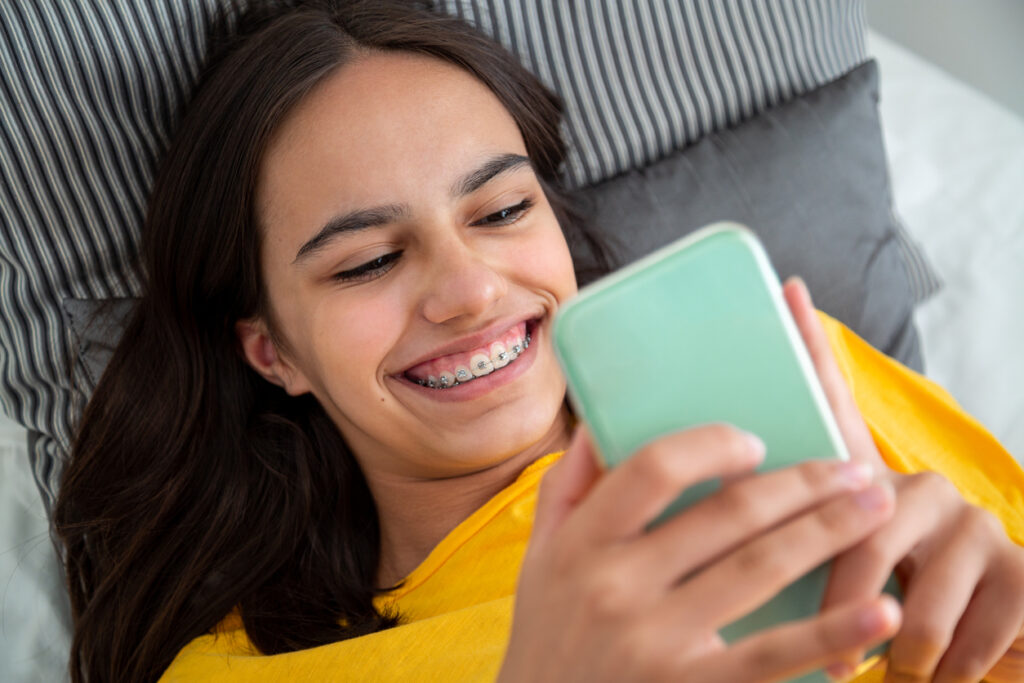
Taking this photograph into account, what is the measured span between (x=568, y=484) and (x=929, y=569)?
0.85 ft

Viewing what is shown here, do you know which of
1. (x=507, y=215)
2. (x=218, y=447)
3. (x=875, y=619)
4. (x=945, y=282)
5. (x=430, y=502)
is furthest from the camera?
(x=945, y=282)

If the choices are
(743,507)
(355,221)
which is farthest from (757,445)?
(355,221)

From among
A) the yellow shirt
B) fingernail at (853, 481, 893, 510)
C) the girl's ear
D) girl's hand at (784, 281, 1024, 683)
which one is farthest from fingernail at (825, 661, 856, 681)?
the girl's ear

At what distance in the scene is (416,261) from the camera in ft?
3.19

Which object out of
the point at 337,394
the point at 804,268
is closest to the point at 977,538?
the point at 337,394

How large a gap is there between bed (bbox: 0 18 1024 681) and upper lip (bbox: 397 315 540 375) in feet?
2.31

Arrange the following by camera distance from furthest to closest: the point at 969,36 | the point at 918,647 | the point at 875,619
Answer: the point at 969,36
the point at 918,647
the point at 875,619

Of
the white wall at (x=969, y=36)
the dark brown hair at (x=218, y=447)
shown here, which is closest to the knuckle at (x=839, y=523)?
the dark brown hair at (x=218, y=447)

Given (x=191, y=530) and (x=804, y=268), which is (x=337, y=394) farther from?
(x=804, y=268)

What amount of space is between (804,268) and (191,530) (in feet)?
3.16

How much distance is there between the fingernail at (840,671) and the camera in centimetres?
54

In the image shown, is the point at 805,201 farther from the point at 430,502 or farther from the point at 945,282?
the point at 430,502

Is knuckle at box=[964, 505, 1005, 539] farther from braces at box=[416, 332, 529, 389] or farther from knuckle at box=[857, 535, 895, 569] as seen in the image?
braces at box=[416, 332, 529, 389]

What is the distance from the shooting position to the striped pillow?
3.87 feet
